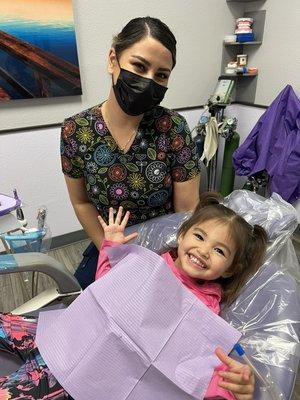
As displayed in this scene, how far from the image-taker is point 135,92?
0.94 metres

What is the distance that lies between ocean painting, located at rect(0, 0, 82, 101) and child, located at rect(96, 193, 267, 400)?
1.16 m

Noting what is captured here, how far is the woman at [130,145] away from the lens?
950mm

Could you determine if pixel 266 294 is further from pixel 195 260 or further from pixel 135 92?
pixel 135 92

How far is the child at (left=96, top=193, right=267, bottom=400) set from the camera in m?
0.94

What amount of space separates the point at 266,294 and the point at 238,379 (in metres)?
0.32

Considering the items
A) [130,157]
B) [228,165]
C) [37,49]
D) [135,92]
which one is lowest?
[228,165]

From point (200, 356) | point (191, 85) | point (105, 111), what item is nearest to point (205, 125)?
point (191, 85)

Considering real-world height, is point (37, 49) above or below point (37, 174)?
above

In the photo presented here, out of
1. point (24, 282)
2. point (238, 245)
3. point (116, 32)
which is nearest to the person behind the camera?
point (238, 245)

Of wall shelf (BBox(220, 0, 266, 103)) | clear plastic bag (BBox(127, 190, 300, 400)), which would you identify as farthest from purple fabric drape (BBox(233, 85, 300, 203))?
clear plastic bag (BBox(127, 190, 300, 400))

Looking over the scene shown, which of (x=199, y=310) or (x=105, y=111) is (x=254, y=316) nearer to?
(x=199, y=310)

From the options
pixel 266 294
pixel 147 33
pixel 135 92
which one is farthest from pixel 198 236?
pixel 147 33

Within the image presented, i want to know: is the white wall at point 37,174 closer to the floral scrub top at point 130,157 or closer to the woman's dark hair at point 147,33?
the floral scrub top at point 130,157

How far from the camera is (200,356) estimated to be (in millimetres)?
727
